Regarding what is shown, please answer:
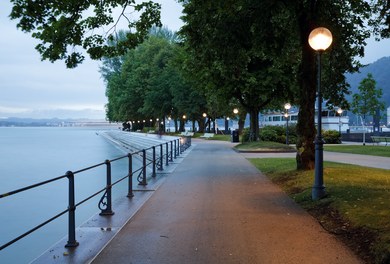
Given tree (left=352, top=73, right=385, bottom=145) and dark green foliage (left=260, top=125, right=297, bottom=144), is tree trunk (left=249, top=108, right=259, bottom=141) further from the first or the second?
tree (left=352, top=73, right=385, bottom=145)

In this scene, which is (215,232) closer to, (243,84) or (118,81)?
(243,84)

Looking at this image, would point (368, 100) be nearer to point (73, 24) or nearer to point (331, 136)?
point (331, 136)

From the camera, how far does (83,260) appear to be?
5.79 m

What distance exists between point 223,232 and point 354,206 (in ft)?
9.55

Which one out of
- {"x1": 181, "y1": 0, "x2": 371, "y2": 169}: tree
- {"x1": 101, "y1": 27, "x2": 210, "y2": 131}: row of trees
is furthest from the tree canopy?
{"x1": 181, "y1": 0, "x2": 371, "y2": 169}: tree

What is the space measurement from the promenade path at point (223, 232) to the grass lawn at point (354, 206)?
256mm

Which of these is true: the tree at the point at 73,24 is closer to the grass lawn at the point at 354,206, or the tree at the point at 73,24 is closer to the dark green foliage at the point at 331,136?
the grass lawn at the point at 354,206

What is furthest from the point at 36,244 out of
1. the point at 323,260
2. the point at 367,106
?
the point at 367,106

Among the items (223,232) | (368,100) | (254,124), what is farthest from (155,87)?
(223,232)

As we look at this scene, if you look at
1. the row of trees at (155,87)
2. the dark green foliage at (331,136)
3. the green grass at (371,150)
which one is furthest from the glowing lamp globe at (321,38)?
Result: the row of trees at (155,87)

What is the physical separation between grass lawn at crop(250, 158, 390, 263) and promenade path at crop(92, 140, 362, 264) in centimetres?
26

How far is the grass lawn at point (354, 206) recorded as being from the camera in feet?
20.5

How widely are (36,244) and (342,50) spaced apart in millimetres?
12553

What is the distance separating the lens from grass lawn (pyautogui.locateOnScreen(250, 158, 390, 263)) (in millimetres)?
6258
